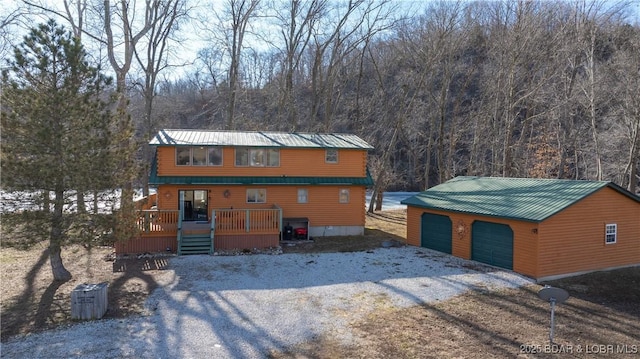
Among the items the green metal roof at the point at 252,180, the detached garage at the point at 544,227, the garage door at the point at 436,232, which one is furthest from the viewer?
the green metal roof at the point at 252,180

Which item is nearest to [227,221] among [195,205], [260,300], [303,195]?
[195,205]

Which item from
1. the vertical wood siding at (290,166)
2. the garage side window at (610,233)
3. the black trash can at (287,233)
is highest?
the vertical wood siding at (290,166)

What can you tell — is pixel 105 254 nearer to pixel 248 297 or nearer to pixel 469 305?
pixel 248 297

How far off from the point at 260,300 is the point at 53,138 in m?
7.40

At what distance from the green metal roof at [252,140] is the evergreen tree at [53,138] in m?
6.25

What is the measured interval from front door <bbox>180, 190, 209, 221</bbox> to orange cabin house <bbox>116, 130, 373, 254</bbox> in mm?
45

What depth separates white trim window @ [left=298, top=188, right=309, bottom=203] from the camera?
20.4 m

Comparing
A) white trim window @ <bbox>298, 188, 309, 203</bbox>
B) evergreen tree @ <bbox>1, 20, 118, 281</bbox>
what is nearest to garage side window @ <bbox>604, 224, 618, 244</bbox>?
white trim window @ <bbox>298, 188, 309, 203</bbox>

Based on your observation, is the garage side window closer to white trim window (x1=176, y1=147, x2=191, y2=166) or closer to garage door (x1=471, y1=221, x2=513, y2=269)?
garage door (x1=471, y1=221, x2=513, y2=269)

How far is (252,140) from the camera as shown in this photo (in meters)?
20.6

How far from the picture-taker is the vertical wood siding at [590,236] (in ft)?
46.4

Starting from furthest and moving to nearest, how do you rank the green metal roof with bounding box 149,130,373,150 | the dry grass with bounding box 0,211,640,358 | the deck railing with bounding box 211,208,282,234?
the green metal roof with bounding box 149,130,373,150 → the deck railing with bounding box 211,208,282,234 → the dry grass with bounding box 0,211,640,358

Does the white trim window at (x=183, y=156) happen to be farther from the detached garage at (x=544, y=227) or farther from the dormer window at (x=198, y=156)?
the detached garage at (x=544, y=227)

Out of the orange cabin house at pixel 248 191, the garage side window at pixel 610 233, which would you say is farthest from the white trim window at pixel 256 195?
the garage side window at pixel 610 233
